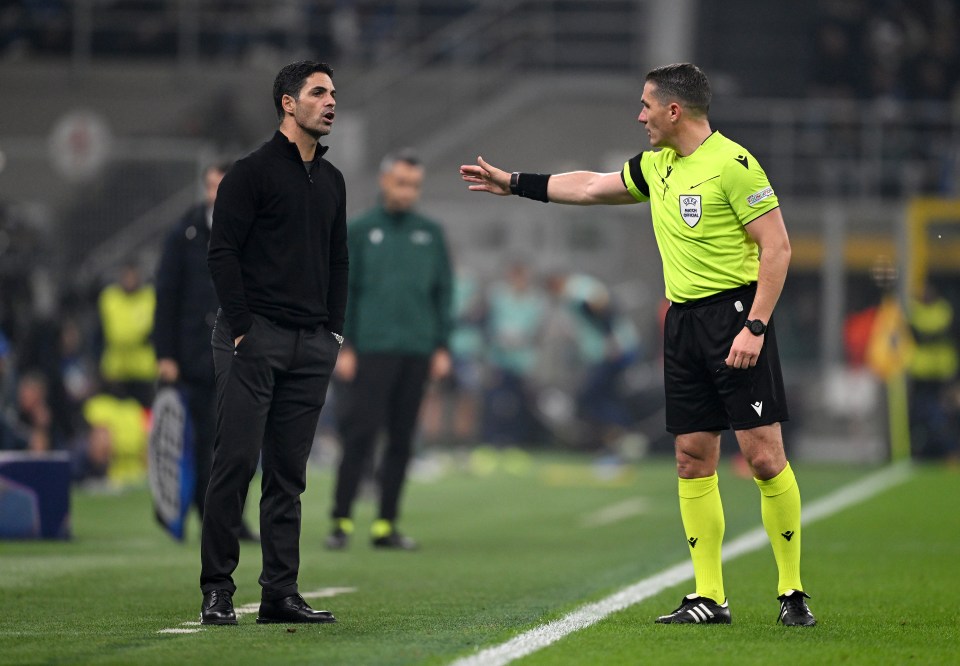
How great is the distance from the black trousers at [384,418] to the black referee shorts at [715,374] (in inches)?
167

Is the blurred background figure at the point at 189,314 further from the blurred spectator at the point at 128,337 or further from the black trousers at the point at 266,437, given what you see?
the blurred spectator at the point at 128,337

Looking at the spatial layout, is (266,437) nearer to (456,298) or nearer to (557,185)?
(557,185)

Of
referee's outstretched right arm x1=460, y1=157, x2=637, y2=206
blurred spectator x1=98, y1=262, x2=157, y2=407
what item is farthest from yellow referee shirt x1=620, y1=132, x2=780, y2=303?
blurred spectator x1=98, y1=262, x2=157, y2=407

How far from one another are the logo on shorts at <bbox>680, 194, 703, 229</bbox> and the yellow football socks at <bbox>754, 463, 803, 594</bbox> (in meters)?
1.02

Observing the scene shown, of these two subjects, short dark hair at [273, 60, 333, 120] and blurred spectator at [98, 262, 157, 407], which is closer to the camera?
short dark hair at [273, 60, 333, 120]

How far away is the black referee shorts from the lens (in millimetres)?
6766

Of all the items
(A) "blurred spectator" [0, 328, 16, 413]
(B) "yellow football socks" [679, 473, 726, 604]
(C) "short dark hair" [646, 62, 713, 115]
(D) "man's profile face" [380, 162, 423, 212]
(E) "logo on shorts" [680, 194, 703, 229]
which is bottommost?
(B) "yellow football socks" [679, 473, 726, 604]

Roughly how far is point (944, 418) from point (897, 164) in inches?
203

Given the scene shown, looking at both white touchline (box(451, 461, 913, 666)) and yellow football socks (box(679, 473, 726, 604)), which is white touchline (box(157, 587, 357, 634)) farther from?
yellow football socks (box(679, 473, 726, 604))

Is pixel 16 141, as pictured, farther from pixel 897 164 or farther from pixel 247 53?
pixel 897 164

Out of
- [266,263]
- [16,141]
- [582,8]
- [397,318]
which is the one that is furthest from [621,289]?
[266,263]

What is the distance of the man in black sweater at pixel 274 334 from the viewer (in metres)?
6.78

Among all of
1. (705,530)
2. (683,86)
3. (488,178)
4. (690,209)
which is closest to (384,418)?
(488,178)

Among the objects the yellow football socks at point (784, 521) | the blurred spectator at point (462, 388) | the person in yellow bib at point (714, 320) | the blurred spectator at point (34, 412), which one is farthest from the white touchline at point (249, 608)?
the blurred spectator at point (462, 388)
